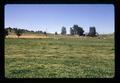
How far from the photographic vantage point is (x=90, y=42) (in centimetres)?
4600

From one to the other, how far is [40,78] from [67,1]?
1167mm

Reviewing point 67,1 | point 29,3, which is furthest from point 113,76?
point 29,3

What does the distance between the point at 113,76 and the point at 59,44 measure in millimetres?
41794

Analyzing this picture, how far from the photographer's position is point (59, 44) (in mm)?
45438
